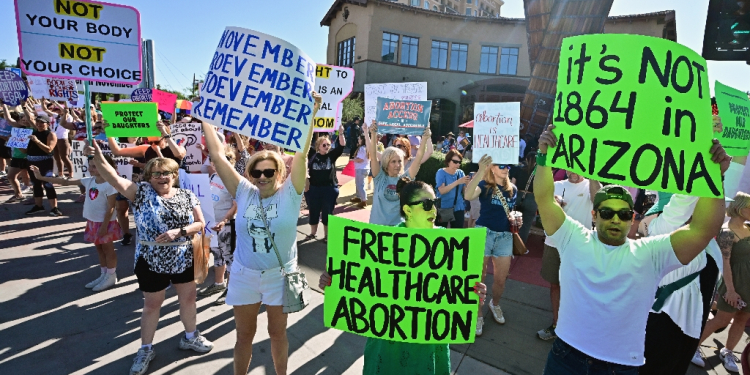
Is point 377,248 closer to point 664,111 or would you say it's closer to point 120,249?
point 664,111

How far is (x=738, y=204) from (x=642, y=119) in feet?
7.91

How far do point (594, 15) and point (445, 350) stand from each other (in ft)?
31.3

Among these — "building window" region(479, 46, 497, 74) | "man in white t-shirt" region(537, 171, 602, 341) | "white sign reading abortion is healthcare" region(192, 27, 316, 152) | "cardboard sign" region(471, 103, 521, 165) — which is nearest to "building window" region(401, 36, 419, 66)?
"building window" region(479, 46, 497, 74)

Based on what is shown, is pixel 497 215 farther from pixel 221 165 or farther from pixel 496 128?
pixel 221 165

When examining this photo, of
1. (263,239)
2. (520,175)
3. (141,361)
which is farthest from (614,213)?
(520,175)

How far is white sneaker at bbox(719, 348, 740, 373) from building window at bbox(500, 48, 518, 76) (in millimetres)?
30495

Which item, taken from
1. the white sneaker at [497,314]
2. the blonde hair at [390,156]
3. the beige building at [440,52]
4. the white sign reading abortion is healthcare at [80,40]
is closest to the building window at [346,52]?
the beige building at [440,52]

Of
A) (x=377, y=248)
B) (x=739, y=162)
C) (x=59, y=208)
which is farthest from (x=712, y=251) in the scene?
(x=59, y=208)

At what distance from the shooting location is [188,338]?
3.69 metres

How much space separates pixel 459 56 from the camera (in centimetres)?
3122

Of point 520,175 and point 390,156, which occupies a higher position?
point 390,156

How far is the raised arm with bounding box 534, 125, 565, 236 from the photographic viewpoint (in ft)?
7.11

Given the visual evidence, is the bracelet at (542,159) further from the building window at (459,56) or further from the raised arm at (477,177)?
the building window at (459,56)

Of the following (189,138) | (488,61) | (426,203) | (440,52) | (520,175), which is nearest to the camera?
(426,203)
